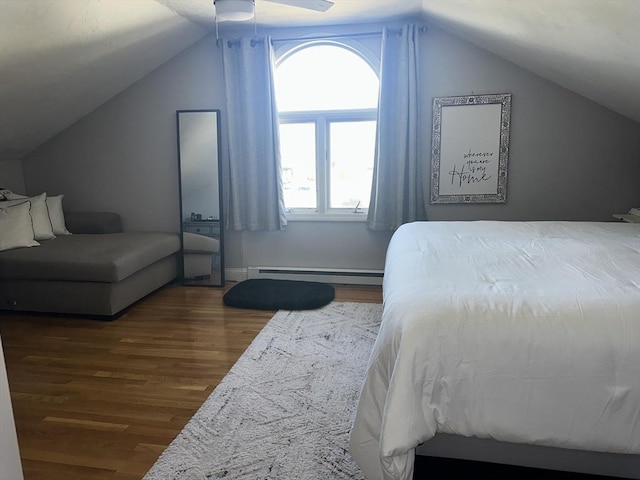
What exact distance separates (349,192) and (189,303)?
1.79 meters

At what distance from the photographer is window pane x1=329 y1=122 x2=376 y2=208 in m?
4.14

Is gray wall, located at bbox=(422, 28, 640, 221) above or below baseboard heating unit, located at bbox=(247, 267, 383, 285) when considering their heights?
above

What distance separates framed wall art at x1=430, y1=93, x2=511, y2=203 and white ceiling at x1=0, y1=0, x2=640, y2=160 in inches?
17.5

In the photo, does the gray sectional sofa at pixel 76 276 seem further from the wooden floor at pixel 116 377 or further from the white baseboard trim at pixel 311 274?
the white baseboard trim at pixel 311 274

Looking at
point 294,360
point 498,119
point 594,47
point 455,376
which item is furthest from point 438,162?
point 455,376

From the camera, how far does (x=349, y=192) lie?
4273 millimetres

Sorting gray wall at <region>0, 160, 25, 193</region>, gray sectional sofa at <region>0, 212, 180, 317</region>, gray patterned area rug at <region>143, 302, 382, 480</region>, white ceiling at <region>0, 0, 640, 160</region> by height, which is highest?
white ceiling at <region>0, 0, 640, 160</region>

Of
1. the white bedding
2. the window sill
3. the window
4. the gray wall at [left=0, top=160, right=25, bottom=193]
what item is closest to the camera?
the white bedding

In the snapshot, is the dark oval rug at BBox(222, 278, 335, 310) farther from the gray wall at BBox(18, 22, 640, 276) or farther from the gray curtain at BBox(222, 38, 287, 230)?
the gray curtain at BBox(222, 38, 287, 230)

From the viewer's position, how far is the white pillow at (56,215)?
4.15 metres

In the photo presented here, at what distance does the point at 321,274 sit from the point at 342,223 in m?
0.53

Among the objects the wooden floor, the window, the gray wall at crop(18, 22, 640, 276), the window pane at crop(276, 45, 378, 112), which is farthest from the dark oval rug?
the window pane at crop(276, 45, 378, 112)

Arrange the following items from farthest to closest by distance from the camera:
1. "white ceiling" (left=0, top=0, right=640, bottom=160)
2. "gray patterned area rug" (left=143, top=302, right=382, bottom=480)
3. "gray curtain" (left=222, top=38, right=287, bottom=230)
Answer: "gray curtain" (left=222, top=38, right=287, bottom=230) → "white ceiling" (left=0, top=0, right=640, bottom=160) → "gray patterned area rug" (left=143, top=302, right=382, bottom=480)

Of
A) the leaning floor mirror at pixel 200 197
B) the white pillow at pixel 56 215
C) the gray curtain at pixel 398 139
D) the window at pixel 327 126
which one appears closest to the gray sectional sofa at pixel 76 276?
the white pillow at pixel 56 215
